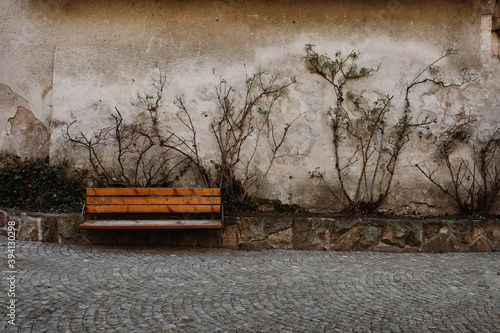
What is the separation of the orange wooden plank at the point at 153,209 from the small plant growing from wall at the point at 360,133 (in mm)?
1777

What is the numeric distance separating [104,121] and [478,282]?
5377 millimetres

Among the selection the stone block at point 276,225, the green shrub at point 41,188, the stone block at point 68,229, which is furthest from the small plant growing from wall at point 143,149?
the stone block at point 276,225

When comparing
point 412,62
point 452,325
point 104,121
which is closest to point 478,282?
point 452,325

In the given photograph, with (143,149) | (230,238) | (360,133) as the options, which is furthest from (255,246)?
(360,133)

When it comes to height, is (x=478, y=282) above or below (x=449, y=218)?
below

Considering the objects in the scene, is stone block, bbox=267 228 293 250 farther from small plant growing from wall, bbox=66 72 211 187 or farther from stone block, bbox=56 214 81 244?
stone block, bbox=56 214 81 244

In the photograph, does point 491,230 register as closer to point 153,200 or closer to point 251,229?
point 251,229

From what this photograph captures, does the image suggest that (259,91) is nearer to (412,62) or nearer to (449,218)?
(412,62)

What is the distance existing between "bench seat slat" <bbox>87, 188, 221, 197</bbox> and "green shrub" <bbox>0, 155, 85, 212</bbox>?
0.60 metres

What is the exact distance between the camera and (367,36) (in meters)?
6.50

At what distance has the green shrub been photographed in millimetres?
5941

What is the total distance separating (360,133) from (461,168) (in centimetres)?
165

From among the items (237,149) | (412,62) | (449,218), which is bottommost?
(449,218)

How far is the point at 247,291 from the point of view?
4066mm
